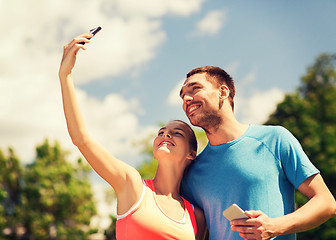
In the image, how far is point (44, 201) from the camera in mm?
29062

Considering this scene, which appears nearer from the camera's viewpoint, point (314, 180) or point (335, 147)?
point (314, 180)

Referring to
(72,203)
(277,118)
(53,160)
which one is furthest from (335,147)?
(53,160)

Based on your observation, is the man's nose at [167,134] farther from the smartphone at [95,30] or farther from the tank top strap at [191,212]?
the smartphone at [95,30]

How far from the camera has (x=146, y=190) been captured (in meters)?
3.65

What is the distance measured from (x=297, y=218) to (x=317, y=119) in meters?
20.7

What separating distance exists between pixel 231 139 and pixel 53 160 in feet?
96.8

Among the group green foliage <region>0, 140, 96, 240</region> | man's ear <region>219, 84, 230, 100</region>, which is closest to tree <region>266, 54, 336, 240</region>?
man's ear <region>219, 84, 230, 100</region>

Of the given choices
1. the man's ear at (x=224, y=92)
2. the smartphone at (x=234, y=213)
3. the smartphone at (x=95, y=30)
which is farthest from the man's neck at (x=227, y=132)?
the smartphone at (x=95, y=30)

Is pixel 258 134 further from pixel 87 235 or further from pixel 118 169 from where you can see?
pixel 87 235

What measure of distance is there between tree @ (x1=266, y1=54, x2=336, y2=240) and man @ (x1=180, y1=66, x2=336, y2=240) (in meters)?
15.1

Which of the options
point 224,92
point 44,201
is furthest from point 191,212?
point 44,201

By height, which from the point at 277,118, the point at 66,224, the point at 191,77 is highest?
the point at 277,118

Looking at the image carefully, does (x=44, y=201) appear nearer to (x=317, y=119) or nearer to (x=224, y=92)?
(x=317, y=119)

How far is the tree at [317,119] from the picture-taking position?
61.2 feet
